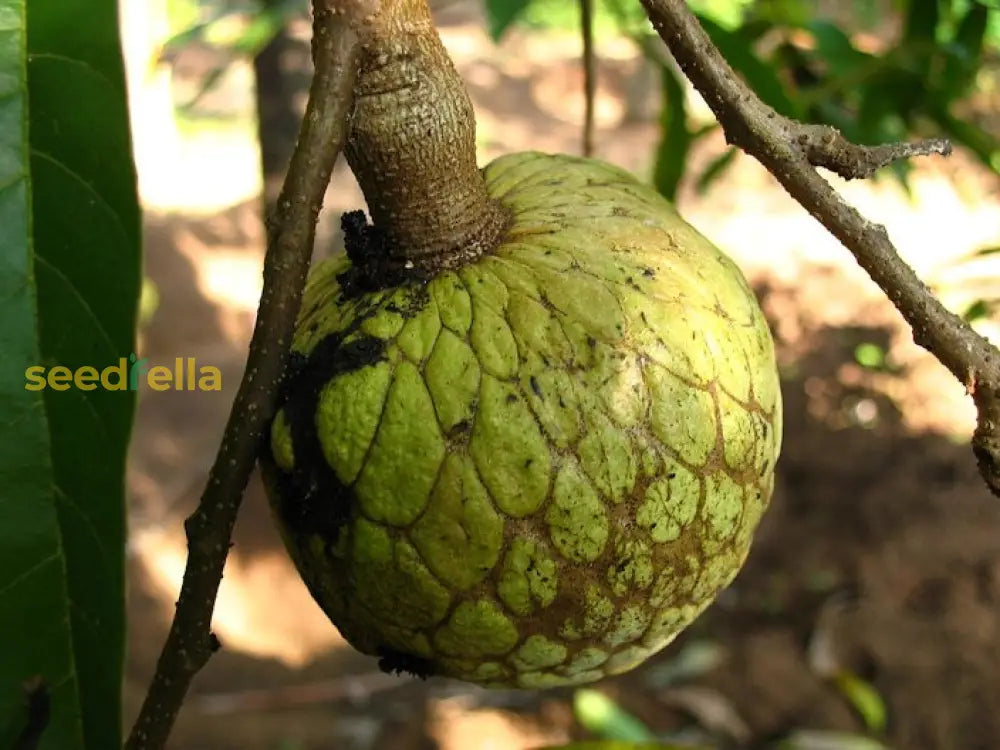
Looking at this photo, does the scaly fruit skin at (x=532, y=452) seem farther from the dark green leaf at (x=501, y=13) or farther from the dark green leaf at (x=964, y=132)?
the dark green leaf at (x=964, y=132)

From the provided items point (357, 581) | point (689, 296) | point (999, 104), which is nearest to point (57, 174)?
point (357, 581)

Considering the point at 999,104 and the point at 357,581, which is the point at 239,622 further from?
the point at 999,104

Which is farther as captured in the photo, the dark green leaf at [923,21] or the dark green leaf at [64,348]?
the dark green leaf at [923,21]

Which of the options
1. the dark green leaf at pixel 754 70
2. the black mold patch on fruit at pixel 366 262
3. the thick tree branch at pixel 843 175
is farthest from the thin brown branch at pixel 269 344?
the dark green leaf at pixel 754 70

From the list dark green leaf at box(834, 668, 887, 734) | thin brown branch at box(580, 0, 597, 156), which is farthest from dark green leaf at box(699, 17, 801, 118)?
dark green leaf at box(834, 668, 887, 734)

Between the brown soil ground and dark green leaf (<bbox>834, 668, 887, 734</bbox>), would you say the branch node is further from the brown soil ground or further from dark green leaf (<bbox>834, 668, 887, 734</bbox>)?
dark green leaf (<bbox>834, 668, 887, 734</bbox>)

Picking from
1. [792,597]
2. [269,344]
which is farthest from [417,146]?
[792,597]

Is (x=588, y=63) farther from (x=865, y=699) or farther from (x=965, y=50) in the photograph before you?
(x=865, y=699)
